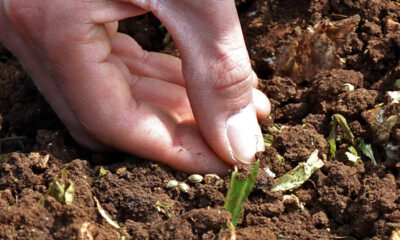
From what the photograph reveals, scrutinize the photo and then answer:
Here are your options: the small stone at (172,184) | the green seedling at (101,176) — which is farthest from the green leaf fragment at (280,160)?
the green seedling at (101,176)

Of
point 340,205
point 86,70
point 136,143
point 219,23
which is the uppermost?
point 219,23

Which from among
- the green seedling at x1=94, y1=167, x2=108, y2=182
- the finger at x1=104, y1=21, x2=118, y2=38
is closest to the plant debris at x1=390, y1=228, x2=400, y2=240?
the green seedling at x1=94, y1=167, x2=108, y2=182

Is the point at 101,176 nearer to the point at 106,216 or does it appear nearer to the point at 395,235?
the point at 106,216

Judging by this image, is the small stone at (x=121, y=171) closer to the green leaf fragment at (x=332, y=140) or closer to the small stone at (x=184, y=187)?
the small stone at (x=184, y=187)

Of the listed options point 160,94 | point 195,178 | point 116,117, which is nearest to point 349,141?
point 195,178

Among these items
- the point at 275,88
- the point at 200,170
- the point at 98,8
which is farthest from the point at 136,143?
the point at 275,88

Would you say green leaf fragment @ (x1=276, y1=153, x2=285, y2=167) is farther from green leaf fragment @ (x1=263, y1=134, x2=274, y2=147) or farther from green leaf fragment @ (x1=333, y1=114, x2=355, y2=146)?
green leaf fragment @ (x1=333, y1=114, x2=355, y2=146)

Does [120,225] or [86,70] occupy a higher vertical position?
[86,70]

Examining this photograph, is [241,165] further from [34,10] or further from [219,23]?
[34,10]
